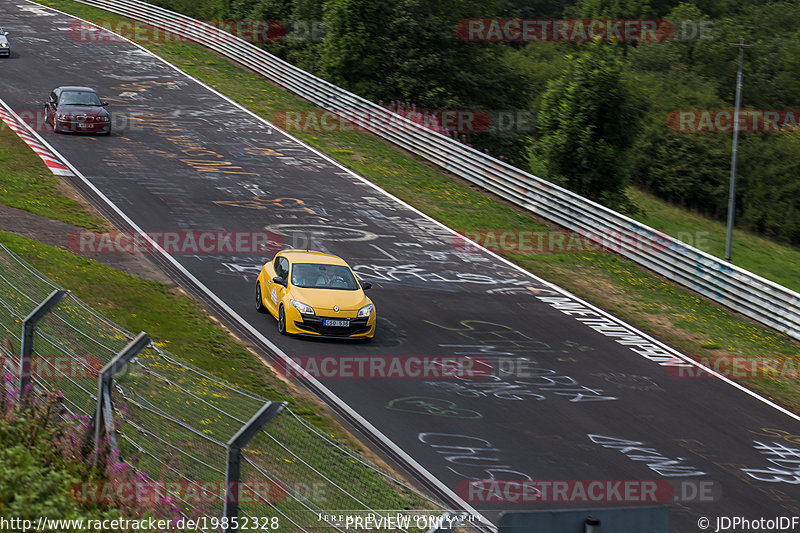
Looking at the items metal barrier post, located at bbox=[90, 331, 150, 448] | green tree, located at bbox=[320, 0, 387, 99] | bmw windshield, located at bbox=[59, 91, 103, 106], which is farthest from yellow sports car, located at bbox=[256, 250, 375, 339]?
green tree, located at bbox=[320, 0, 387, 99]

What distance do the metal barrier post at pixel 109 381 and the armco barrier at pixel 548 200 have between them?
1719cm

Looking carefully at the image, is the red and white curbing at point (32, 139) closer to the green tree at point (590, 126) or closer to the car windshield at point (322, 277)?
the car windshield at point (322, 277)

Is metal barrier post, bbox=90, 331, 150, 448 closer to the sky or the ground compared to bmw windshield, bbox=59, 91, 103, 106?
closer to the ground

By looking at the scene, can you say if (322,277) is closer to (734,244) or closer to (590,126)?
(590,126)

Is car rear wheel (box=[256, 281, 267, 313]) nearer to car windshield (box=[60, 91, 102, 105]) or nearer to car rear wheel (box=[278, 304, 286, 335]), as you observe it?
car rear wheel (box=[278, 304, 286, 335])

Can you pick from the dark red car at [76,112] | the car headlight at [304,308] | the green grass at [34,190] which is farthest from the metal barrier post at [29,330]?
the dark red car at [76,112]

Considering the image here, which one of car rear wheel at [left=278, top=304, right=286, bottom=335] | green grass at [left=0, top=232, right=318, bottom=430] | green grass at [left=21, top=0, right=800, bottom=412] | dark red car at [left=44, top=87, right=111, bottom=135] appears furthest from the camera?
dark red car at [left=44, top=87, right=111, bottom=135]

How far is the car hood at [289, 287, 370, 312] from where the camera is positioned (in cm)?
1708

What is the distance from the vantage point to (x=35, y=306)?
9.26 m

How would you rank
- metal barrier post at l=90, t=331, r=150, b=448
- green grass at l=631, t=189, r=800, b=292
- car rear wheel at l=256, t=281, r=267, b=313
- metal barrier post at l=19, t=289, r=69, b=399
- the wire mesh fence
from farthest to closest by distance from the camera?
green grass at l=631, t=189, r=800, b=292, car rear wheel at l=256, t=281, r=267, b=313, metal barrier post at l=19, t=289, r=69, b=399, metal barrier post at l=90, t=331, r=150, b=448, the wire mesh fence

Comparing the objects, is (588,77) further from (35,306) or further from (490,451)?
(35,306)

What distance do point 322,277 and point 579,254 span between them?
10.3 m

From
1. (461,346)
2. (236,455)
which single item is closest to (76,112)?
(461,346)

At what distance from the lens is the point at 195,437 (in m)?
7.13
